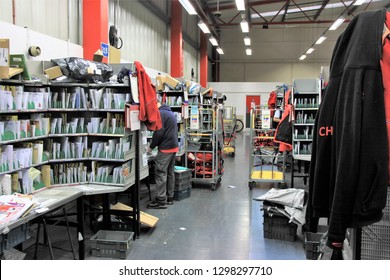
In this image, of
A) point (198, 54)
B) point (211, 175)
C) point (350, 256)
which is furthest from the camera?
point (198, 54)

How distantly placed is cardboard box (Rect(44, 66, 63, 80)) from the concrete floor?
202cm

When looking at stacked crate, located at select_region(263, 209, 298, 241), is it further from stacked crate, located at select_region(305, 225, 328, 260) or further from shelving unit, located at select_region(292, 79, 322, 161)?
shelving unit, located at select_region(292, 79, 322, 161)

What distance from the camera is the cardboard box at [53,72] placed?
14.0 ft

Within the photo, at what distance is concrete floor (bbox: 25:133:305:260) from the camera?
4.14 m

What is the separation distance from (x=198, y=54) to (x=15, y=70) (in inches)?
622

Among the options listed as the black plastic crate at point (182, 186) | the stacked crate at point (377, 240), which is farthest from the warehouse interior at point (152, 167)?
the black plastic crate at point (182, 186)

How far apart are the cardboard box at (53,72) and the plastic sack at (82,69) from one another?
0.04 meters

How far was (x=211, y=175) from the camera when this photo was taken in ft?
24.1

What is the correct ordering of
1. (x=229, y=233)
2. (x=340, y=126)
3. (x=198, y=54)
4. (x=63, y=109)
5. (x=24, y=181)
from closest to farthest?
(x=340, y=126) < (x=24, y=181) < (x=63, y=109) < (x=229, y=233) < (x=198, y=54)

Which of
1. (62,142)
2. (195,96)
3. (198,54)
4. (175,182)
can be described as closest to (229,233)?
(175,182)

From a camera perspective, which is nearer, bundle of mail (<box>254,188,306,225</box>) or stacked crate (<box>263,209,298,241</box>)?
bundle of mail (<box>254,188,306,225</box>)

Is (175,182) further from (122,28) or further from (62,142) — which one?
(122,28)

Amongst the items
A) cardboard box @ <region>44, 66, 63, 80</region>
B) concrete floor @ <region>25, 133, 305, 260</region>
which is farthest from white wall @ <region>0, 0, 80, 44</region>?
concrete floor @ <region>25, 133, 305, 260</region>

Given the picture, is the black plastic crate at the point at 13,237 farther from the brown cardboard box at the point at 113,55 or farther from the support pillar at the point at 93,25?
the support pillar at the point at 93,25
